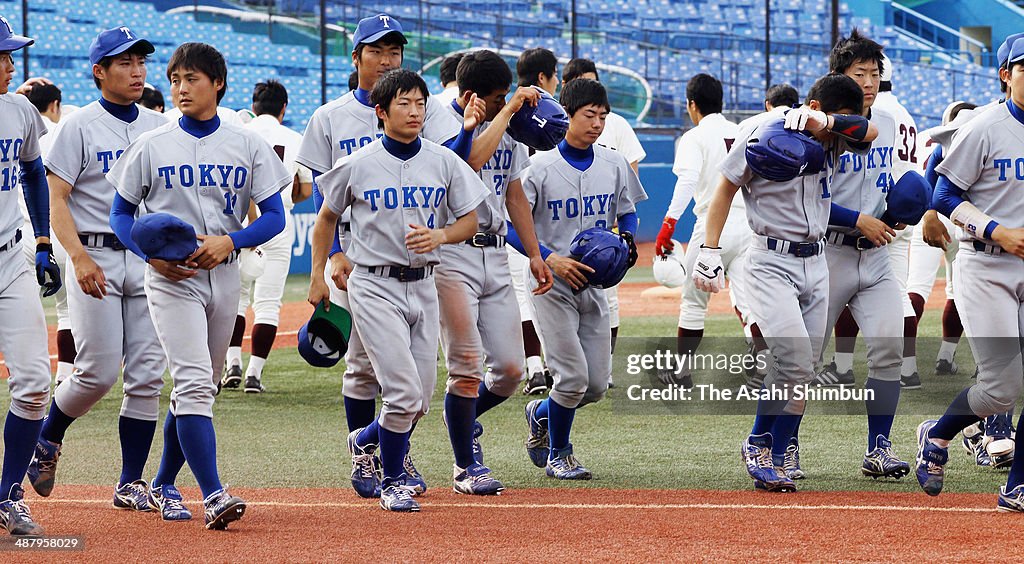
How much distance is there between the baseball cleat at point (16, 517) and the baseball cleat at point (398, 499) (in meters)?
1.36

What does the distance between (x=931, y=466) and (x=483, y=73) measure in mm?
2598

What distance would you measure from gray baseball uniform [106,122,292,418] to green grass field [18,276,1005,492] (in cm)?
124

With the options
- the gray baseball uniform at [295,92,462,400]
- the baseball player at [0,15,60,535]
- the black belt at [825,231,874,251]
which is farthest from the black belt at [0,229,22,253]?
the black belt at [825,231,874,251]

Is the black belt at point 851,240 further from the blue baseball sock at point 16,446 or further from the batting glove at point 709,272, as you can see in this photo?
the blue baseball sock at point 16,446

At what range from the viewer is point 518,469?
6605 millimetres

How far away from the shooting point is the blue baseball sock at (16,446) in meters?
5.05

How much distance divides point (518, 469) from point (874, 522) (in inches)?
80.9

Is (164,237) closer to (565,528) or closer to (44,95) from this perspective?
(565,528)

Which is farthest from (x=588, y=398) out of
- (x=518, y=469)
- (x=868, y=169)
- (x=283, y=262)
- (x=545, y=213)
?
(x=283, y=262)

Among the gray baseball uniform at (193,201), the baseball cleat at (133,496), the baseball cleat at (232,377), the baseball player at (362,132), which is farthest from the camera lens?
the baseball cleat at (232,377)

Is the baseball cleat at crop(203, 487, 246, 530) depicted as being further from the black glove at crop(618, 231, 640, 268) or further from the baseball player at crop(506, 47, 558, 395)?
the baseball player at crop(506, 47, 558, 395)

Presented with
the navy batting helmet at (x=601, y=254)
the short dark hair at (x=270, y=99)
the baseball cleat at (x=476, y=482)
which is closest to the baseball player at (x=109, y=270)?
the baseball cleat at (x=476, y=482)

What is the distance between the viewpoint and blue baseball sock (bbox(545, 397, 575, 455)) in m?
6.36

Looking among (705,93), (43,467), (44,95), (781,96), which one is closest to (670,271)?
(705,93)
